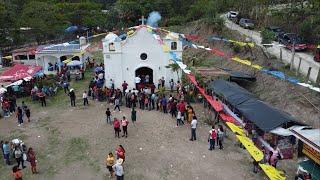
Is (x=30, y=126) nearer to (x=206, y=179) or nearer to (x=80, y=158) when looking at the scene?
(x=80, y=158)

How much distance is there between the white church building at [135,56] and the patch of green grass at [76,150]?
9.55 metres

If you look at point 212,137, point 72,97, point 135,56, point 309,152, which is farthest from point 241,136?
point 135,56

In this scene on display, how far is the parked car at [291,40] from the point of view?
32.8m

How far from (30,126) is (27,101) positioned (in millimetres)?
5601

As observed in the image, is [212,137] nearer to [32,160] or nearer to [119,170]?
[119,170]

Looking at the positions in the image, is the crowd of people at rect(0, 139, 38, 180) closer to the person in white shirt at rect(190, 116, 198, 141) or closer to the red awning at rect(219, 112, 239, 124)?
the person in white shirt at rect(190, 116, 198, 141)

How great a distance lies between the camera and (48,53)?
125 ft

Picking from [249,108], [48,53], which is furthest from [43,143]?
[48,53]

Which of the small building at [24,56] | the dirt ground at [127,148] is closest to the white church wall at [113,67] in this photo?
the dirt ground at [127,148]

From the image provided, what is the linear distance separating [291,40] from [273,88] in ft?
25.7

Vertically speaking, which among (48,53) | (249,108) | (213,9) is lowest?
(249,108)

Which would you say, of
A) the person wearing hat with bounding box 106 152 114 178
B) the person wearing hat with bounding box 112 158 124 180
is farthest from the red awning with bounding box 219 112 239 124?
the person wearing hat with bounding box 112 158 124 180

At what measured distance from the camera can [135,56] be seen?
1201 inches

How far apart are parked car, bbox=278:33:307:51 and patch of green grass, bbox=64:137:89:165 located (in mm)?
19701
